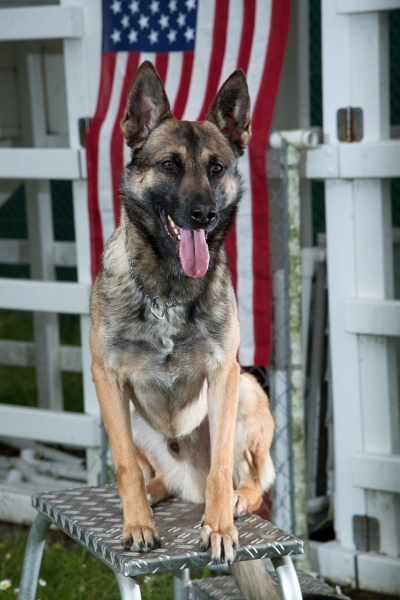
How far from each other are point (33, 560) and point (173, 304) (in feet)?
3.09

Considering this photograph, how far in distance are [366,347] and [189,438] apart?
113 centimetres

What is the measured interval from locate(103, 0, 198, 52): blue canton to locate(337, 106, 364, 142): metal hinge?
758 mm

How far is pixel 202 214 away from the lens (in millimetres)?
2371

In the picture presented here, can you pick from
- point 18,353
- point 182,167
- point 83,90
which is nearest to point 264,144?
point 83,90

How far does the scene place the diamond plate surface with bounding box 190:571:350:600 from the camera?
306 cm

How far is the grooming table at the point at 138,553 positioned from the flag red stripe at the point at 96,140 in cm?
148

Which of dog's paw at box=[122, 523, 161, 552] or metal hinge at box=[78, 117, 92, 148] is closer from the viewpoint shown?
dog's paw at box=[122, 523, 161, 552]

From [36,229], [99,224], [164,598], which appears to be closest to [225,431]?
[164,598]

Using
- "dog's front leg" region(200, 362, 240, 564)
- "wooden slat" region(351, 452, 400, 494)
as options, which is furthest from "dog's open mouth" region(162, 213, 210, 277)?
"wooden slat" region(351, 452, 400, 494)

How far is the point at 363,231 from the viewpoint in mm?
3553

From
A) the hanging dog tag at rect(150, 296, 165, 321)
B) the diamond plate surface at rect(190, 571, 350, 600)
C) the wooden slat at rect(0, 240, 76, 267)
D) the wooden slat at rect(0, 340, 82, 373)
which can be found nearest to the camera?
the hanging dog tag at rect(150, 296, 165, 321)

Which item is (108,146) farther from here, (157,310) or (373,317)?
(157,310)

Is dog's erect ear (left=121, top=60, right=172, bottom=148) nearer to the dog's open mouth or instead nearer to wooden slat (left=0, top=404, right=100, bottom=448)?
the dog's open mouth

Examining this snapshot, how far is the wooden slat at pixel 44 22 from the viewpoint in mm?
3877
